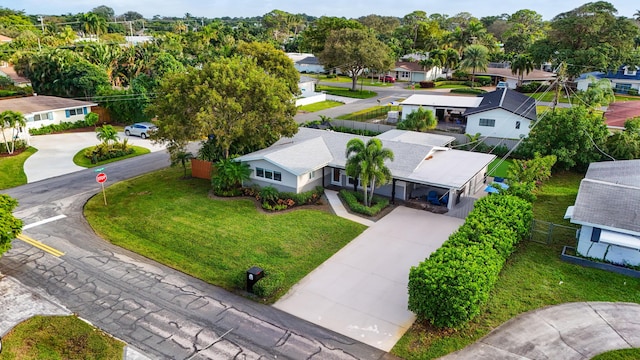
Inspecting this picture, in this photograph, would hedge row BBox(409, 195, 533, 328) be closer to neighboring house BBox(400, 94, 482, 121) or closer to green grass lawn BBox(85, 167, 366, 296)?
green grass lawn BBox(85, 167, 366, 296)

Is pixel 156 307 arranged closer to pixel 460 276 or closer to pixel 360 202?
pixel 460 276

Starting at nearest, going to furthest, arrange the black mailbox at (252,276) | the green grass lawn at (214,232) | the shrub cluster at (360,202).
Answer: the black mailbox at (252,276) → the green grass lawn at (214,232) → the shrub cluster at (360,202)

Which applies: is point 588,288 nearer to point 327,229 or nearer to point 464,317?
point 464,317

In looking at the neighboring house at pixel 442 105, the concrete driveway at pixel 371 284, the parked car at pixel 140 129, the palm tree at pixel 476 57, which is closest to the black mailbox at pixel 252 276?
the concrete driveway at pixel 371 284

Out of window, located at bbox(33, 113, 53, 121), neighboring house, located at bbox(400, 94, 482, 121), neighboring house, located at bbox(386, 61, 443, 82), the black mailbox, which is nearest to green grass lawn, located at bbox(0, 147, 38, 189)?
window, located at bbox(33, 113, 53, 121)

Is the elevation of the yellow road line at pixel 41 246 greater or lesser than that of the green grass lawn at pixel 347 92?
lesser

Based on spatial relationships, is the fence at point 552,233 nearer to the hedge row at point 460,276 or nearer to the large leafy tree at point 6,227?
the hedge row at point 460,276
